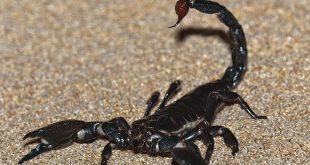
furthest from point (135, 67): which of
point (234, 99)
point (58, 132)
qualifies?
point (58, 132)

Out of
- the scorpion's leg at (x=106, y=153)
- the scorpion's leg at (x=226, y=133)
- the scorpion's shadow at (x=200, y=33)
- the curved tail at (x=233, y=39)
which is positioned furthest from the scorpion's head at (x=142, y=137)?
the scorpion's shadow at (x=200, y=33)

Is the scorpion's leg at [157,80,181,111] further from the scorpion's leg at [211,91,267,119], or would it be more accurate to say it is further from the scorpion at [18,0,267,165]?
the scorpion's leg at [211,91,267,119]

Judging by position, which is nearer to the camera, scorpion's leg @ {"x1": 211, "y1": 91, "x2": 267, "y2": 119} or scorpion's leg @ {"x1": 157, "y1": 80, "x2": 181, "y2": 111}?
scorpion's leg @ {"x1": 211, "y1": 91, "x2": 267, "y2": 119}

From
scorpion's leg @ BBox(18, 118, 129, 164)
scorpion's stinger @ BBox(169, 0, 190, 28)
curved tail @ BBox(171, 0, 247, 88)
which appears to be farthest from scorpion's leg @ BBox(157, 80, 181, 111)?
scorpion's stinger @ BBox(169, 0, 190, 28)

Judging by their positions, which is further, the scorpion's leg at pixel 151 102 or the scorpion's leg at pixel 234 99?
the scorpion's leg at pixel 151 102

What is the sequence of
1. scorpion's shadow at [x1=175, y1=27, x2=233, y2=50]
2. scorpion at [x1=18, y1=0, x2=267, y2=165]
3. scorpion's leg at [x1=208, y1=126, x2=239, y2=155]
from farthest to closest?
scorpion's shadow at [x1=175, y1=27, x2=233, y2=50], scorpion's leg at [x1=208, y1=126, x2=239, y2=155], scorpion at [x1=18, y1=0, x2=267, y2=165]

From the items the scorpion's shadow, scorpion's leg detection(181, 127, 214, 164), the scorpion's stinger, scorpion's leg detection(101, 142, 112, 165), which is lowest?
scorpion's leg detection(101, 142, 112, 165)

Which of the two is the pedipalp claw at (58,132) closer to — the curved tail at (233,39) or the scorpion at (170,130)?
the scorpion at (170,130)
